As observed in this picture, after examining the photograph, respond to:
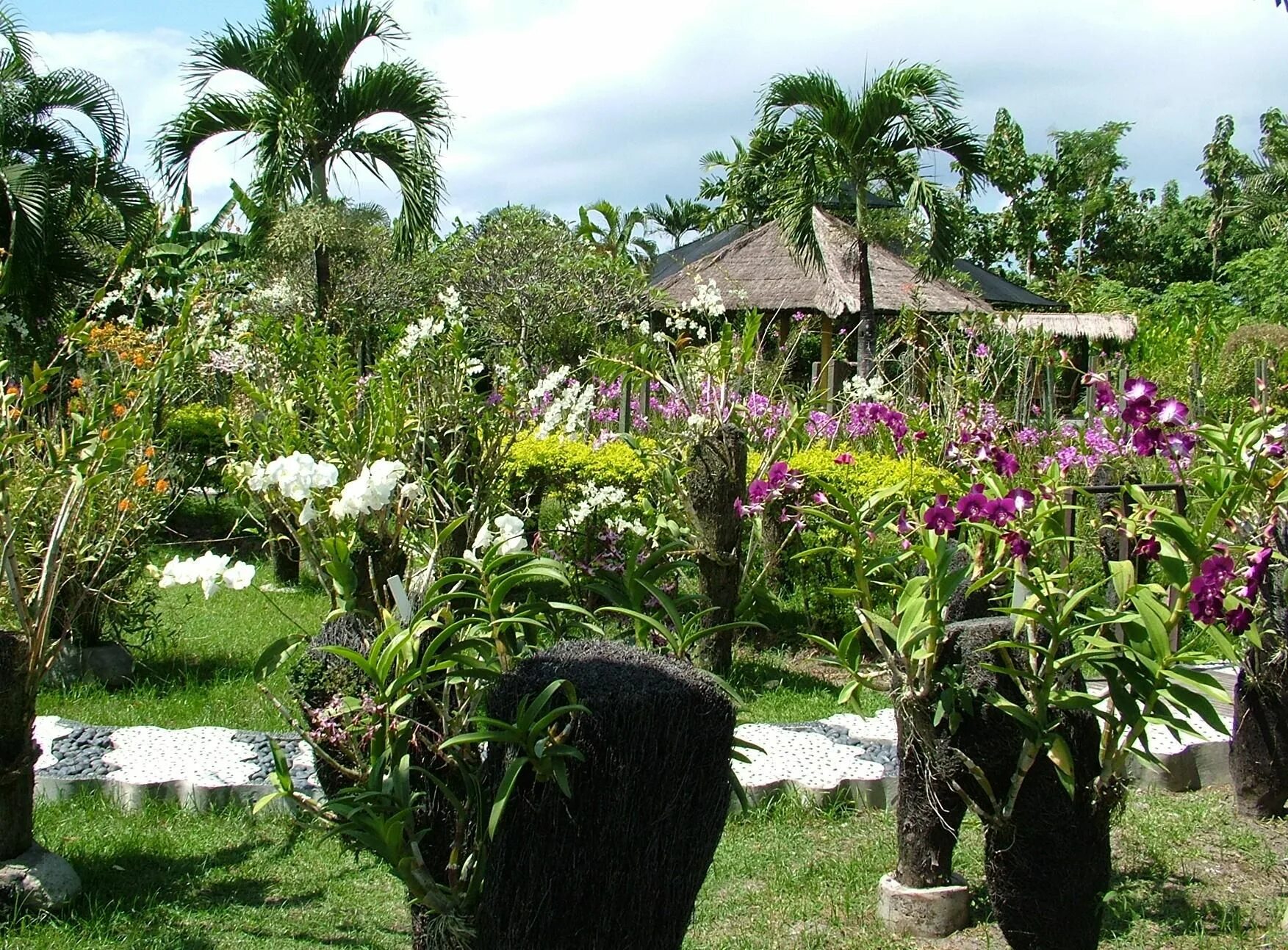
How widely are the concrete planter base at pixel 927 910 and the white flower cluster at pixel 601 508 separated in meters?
3.57

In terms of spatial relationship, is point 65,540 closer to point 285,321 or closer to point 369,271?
point 285,321

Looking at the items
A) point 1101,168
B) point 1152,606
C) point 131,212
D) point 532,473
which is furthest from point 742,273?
point 1152,606

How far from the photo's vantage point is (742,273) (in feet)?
67.5

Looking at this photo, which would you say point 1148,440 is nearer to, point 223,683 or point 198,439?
point 223,683

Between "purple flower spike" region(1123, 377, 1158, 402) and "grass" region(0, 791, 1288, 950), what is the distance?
1.46 meters

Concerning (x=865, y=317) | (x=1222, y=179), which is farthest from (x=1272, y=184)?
(x=865, y=317)

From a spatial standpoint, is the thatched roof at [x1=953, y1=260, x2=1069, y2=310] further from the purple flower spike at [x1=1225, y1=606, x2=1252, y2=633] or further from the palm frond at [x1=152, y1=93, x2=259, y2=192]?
the purple flower spike at [x1=1225, y1=606, x2=1252, y2=633]

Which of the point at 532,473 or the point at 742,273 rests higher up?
the point at 742,273

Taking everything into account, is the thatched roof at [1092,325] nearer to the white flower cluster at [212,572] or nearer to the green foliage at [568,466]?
the green foliage at [568,466]

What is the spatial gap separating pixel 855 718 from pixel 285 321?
299 inches

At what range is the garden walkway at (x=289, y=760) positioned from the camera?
14.8ft

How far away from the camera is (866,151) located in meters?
13.7

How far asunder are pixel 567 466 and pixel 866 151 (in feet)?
25.1

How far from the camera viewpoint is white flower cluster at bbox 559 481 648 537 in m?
6.88
